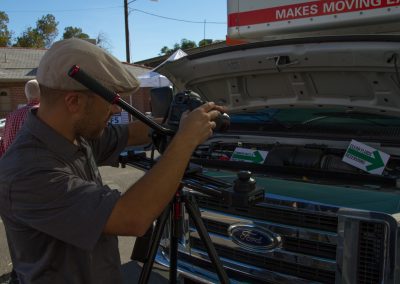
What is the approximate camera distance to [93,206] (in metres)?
1.38

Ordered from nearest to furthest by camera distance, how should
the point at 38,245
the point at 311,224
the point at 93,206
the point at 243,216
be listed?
A: the point at 93,206, the point at 38,245, the point at 311,224, the point at 243,216

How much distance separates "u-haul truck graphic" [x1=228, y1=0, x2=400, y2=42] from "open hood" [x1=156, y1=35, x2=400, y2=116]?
1.14 feet

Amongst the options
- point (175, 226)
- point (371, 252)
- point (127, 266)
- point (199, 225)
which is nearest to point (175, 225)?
point (175, 226)

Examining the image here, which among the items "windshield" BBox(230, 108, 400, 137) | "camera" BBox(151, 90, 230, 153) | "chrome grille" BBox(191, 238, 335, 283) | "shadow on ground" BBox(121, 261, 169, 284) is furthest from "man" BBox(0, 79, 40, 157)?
"camera" BBox(151, 90, 230, 153)

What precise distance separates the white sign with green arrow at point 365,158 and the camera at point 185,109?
1.28 m

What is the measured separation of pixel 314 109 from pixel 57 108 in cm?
220

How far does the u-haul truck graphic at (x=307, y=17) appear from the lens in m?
2.73

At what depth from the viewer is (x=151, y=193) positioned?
1382mm

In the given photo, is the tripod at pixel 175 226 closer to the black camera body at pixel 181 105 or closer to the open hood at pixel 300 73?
the black camera body at pixel 181 105

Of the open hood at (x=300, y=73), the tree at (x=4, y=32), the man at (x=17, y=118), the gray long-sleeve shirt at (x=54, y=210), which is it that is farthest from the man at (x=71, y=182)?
the tree at (x=4, y=32)

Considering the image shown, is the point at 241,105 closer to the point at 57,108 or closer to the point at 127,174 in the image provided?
the point at 57,108

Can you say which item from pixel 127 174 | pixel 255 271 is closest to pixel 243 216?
pixel 255 271

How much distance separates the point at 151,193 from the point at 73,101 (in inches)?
16.5

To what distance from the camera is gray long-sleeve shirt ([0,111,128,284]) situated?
1376mm
